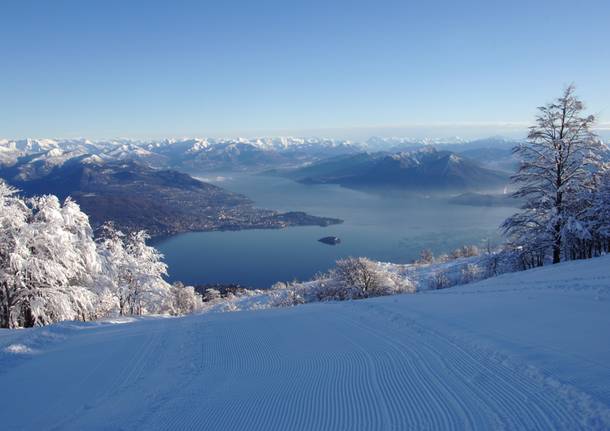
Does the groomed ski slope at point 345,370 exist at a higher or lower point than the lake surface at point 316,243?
higher

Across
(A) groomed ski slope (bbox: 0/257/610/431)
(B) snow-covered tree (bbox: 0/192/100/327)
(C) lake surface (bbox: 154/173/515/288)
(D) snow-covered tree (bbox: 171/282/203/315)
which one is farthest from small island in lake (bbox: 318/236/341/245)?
(A) groomed ski slope (bbox: 0/257/610/431)

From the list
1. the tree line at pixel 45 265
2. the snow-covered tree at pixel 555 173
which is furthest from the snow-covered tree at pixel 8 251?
the snow-covered tree at pixel 555 173

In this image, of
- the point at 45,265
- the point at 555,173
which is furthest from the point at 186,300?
the point at 555,173

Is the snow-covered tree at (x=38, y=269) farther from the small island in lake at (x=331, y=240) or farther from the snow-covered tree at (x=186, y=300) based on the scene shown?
the small island in lake at (x=331, y=240)

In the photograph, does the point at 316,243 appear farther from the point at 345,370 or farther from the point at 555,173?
the point at 345,370

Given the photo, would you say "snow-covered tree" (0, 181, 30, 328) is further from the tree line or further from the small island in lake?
the small island in lake

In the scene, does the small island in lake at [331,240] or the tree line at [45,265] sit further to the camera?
the small island in lake at [331,240]
